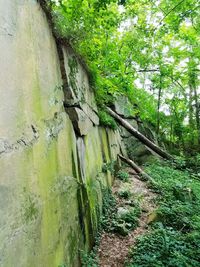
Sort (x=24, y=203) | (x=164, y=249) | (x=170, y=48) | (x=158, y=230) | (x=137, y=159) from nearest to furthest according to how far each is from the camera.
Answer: (x=24, y=203) → (x=164, y=249) → (x=158, y=230) → (x=137, y=159) → (x=170, y=48)

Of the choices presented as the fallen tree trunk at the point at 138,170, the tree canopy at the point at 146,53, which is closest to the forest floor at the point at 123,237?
the fallen tree trunk at the point at 138,170

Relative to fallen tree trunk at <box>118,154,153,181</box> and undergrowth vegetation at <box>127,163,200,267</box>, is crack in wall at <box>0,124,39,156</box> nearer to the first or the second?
undergrowth vegetation at <box>127,163,200,267</box>

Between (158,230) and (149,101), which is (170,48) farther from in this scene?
(158,230)

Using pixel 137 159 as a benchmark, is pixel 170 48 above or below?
above

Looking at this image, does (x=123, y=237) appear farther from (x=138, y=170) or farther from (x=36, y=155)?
(x=138, y=170)

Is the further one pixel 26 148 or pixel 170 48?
pixel 170 48

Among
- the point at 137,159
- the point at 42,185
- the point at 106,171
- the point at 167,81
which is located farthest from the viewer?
the point at 167,81

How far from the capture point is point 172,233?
4.66m

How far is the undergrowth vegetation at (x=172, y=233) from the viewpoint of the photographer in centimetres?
392

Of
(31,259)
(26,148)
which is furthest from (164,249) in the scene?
(26,148)

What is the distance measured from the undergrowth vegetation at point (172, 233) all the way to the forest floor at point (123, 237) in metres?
0.17

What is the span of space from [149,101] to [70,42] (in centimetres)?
887

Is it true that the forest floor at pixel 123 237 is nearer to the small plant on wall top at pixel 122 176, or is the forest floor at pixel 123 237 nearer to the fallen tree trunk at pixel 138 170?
the small plant on wall top at pixel 122 176

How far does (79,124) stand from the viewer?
13.8 feet
